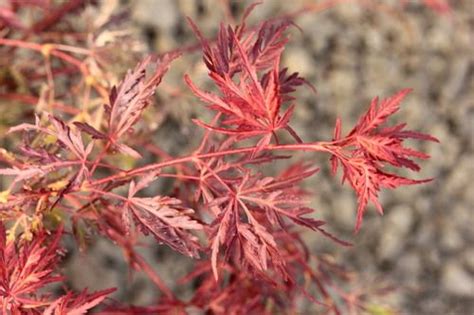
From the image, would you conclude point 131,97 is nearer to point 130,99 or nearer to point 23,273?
point 130,99

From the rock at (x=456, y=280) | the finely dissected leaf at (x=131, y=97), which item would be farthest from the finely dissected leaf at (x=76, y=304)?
the rock at (x=456, y=280)

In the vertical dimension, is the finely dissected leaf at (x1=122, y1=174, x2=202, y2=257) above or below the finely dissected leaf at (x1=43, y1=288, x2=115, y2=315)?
above

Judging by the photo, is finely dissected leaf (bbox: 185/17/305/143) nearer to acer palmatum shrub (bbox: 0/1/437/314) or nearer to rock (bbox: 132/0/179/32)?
acer palmatum shrub (bbox: 0/1/437/314)

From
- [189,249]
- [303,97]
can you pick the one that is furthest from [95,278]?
[189,249]

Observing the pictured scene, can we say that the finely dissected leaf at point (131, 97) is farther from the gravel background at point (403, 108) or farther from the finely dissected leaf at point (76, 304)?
the gravel background at point (403, 108)

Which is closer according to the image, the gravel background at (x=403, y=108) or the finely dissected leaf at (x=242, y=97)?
the finely dissected leaf at (x=242, y=97)

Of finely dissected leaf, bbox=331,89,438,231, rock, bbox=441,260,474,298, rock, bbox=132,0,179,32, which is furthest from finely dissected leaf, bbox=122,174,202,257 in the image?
rock, bbox=441,260,474,298

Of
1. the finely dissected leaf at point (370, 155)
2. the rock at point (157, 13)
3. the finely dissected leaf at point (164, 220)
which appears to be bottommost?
the finely dissected leaf at point (164, 220)

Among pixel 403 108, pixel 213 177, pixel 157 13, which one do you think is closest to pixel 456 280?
pixel 403 108
